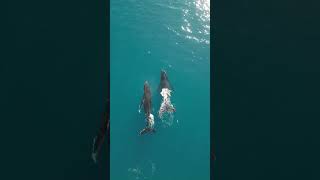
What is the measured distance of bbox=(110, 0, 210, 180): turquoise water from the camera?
26.6 feet

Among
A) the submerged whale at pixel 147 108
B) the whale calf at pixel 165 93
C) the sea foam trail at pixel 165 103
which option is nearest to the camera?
the submerged whale at pixel 147 108

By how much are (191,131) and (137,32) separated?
8.96 ft

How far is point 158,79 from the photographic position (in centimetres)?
839

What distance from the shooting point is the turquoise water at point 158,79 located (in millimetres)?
8094
